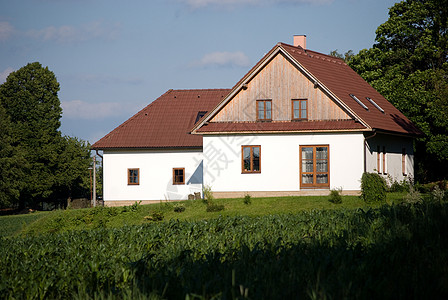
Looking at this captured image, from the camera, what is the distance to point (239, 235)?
10.2 meters

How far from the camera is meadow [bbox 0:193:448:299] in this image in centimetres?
595

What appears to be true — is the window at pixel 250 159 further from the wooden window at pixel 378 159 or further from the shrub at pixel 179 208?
the wooden window at pixel 378 159

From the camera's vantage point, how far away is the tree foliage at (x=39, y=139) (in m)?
55.4

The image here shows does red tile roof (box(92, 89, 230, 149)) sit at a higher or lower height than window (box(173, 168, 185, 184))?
higher

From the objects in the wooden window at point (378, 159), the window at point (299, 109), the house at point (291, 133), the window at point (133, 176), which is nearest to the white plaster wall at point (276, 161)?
the house at point (291, 133)

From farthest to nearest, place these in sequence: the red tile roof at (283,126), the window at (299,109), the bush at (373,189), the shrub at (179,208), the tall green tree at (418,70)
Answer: the tall green tree at (418,70), the window at (299,109), the red tile roof at (283,126), the shrub at (179,208), the bush at (373,189)

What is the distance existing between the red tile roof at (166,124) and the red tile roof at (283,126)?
20.6ft

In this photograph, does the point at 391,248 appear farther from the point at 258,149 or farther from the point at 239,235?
the point at 258,149

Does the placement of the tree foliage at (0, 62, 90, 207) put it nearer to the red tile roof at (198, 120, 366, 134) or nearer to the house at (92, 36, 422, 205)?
the red tile roof at (198, 120, 366, 134)

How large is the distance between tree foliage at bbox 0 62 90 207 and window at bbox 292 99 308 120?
30217mm

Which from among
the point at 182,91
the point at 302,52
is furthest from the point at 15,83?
the point at 302,52

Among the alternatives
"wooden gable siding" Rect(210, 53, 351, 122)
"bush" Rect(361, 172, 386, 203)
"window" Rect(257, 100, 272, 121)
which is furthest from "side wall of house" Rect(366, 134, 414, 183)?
"window" Rect(257, 100, 272, 121)

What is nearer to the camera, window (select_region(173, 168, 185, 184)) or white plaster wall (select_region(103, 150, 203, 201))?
white plaster wall (select_region(103, 150, 203, 201))

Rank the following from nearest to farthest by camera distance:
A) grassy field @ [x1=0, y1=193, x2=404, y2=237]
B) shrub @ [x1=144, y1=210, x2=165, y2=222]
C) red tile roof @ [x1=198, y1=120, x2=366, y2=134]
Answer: shrub @ [x1=144, y1=210, x2=165, y2=222]
grassy field @ [x1=0, y1=193, x2=404, y2=237]
red tile roof @ [x1=198, y1=120, x2=366, y2=134]
